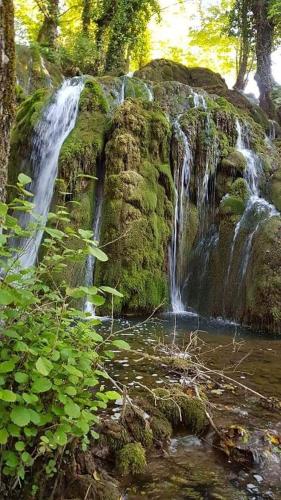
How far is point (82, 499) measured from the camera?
7.57 ft

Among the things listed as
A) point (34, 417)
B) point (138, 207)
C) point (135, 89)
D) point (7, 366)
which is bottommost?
point (34, 417)

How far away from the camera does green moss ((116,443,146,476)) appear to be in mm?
2846

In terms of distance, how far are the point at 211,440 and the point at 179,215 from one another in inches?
312

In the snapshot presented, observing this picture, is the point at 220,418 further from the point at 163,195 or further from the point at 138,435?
the point at 163,195

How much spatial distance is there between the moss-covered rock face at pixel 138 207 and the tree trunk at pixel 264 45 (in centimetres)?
1011

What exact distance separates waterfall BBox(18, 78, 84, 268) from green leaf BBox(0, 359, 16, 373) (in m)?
8.01

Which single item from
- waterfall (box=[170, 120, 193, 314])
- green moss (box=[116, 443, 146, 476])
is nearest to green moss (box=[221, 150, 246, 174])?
waterfall (box=[170, 120, 193, 314])

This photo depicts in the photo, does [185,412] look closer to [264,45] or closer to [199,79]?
[199,79]

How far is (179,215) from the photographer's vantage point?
11.0m

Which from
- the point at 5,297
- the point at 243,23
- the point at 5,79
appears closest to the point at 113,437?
the point at 5,297

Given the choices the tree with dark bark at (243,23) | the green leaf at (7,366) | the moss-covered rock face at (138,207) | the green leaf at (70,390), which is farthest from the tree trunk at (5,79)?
the tree with dark bark at (243,23)

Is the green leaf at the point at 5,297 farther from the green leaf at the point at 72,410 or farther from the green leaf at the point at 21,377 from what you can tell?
the green leaf at the point at 72,410

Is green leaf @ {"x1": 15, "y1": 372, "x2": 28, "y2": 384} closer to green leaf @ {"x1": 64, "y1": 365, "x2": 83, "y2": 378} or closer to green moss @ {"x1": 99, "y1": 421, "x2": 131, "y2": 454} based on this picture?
green leaf @ {"x1": 64, "y1": 365, "x2": 83, "y2": 378}

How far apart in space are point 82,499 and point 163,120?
9.83 meters
